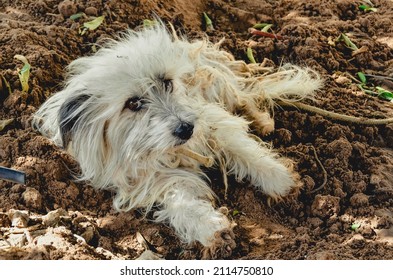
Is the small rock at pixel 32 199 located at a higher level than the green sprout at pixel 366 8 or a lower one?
lower

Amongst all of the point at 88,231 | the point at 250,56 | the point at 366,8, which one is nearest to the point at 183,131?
the point at 88,231

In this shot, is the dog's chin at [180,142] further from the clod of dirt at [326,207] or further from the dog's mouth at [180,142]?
the clod of dirt at [326,207]

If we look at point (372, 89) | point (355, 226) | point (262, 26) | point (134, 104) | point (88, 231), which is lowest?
point (88, 231)

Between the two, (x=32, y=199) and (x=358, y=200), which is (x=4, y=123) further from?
(x=358, y=200)

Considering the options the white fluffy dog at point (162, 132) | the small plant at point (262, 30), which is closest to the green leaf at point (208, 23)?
the small plant at point (262, 30)

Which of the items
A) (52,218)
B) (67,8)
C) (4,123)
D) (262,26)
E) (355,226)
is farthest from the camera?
(262,26)

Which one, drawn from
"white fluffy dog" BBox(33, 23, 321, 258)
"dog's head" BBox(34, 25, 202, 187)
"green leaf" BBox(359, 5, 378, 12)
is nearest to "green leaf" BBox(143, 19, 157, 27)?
"white fluffy dog" BBox(33, 23, 321, 258)
